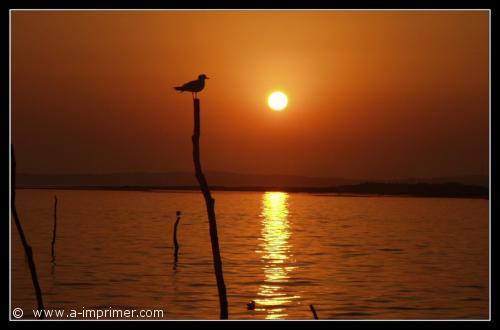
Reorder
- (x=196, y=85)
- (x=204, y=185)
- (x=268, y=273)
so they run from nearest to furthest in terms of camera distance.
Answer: (x=204, y=185) → (x=196, y=85) → (x=268, y=273)

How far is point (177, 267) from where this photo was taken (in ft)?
139

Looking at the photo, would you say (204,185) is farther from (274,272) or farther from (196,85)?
(274,272)

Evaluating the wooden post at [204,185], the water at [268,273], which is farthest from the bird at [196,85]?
the water at [268,273]

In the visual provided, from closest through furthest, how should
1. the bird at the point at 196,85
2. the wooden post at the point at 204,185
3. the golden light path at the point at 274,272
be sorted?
the wooden post at the point at 204,185 < the bird at the point at 196,85 < the golden light path at the point at 274,272

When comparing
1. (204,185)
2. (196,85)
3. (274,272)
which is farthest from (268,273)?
(204,185)

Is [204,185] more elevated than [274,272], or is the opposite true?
[204,185]

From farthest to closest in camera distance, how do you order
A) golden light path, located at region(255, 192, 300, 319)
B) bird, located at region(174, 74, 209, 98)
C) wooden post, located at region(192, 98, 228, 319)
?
1. golden light path, located at region(255, 192, 300, 319)
2. bird, located at region(174, 74, 209, 98)
3. wooden post, located at region(192, 98, 228, 319)

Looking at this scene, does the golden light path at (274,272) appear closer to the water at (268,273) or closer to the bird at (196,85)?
the water at (268,273)

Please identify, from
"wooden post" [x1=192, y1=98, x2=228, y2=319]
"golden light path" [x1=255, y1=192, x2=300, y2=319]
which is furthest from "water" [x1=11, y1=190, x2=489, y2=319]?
"wooden post" [x1=192, y1=98, x2=228, y2=319]

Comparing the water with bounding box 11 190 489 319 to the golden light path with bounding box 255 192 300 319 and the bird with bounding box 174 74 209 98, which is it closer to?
the golden light path with bounding box 255 192 300 319

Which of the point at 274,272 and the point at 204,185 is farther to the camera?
the point at 274,272

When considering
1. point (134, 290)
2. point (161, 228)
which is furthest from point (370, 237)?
point (134, 290)
